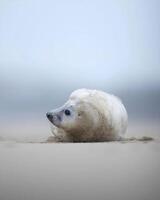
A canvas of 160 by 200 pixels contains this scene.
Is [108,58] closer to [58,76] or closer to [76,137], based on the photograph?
[58,76]

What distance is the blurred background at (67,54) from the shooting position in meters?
1.79

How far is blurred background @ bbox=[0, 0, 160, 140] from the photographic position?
1.79m

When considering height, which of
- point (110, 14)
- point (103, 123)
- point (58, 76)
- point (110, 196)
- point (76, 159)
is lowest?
point (110, 196)

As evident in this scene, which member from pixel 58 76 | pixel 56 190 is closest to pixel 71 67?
pixel 58 76

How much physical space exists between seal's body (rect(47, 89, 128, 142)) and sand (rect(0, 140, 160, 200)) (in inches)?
1.5

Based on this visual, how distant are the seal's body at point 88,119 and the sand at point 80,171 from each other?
Result: 4 centimetres

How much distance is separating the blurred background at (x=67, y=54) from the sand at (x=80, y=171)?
0.30 feet

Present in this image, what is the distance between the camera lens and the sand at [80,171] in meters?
1.71

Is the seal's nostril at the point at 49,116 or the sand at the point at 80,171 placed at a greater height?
the seal's nostril at the point at 49,116

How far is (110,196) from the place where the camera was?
170 centimetres

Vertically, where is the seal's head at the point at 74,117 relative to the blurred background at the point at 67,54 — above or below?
below

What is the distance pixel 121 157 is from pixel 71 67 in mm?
400

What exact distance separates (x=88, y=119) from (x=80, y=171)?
0.20 metres

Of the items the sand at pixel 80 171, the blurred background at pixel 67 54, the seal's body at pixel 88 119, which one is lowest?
the sand at pixel 80 171
